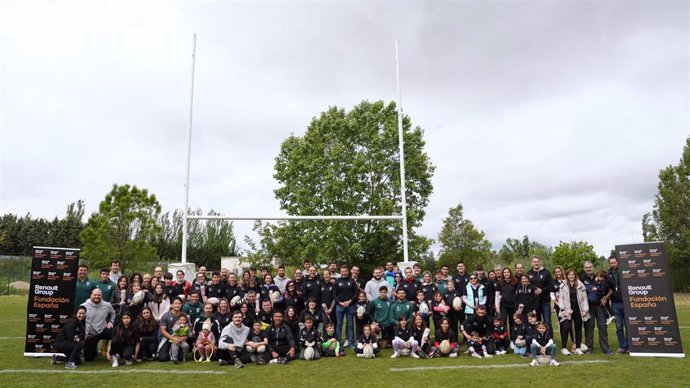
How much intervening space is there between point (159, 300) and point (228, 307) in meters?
1.24

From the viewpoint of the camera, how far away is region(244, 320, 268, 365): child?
7805 millimetres

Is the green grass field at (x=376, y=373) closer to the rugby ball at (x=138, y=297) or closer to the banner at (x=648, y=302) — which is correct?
the banner at (x=648, y=302)

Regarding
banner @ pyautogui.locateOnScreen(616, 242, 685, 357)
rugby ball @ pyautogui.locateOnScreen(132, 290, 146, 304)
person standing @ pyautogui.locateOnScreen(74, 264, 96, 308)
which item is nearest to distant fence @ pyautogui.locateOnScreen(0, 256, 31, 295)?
person standing @ pyautogui.locateOnScreen(74, 264, 96, 308)

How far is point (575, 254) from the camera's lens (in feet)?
100

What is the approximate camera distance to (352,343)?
927 cm

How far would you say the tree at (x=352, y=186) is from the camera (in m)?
22.2

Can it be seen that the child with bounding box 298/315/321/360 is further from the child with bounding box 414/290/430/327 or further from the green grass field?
the child with bounding box 414/290/430/327

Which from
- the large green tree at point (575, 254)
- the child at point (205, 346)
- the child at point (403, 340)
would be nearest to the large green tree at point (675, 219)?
the large green tree at point (575, 254)

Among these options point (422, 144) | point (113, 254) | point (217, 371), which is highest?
point (422, 144)

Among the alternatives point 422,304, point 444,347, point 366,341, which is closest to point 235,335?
point 366,341

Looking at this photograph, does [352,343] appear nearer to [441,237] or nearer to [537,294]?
[537,294]

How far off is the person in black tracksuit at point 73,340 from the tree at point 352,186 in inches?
561

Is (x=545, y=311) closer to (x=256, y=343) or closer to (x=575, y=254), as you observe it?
(x=256, y=343)

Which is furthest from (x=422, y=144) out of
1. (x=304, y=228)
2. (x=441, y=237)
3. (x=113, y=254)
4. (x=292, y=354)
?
(x=292, y=354)
